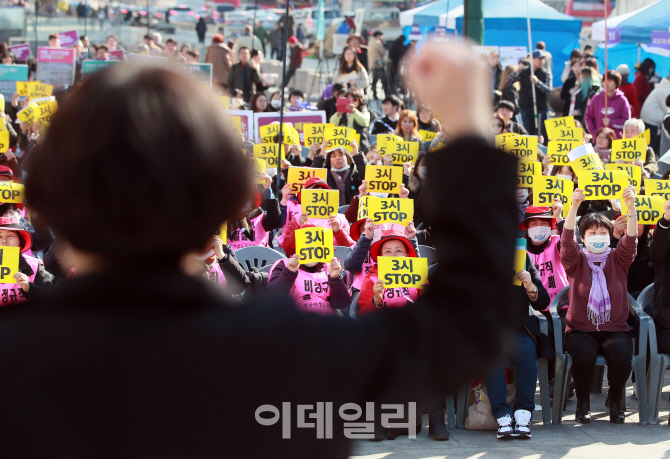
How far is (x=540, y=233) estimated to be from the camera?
5906 mm

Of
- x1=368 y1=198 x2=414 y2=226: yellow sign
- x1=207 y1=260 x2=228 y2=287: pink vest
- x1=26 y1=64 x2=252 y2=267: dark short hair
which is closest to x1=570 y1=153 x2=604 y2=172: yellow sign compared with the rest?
x1=368 y1=198 x2=414 y2=226: yellow sign

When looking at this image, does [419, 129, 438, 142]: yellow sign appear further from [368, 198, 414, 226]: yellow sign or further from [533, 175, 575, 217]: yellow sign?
[368, 198, 414, 226]: yellow sign

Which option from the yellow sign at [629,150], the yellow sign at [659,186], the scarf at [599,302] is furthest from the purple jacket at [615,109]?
the scarf at [599,302]

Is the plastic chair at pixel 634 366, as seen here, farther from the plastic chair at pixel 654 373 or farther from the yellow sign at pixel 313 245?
the yellow sign at pixel 313 245

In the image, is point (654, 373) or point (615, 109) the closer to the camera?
point (654, 373)

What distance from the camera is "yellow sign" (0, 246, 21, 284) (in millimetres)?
5074

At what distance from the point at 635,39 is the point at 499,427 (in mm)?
10978

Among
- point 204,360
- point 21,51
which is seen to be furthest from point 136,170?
point 21,51

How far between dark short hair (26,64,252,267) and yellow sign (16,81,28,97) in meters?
12.0

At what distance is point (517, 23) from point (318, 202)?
39.7 ft

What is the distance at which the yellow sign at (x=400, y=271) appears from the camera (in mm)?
5109

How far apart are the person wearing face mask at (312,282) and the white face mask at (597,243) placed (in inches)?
64.5

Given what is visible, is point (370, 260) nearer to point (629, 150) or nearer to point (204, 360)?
point (629, 150)

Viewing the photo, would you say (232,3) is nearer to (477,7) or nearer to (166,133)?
(477,7)
